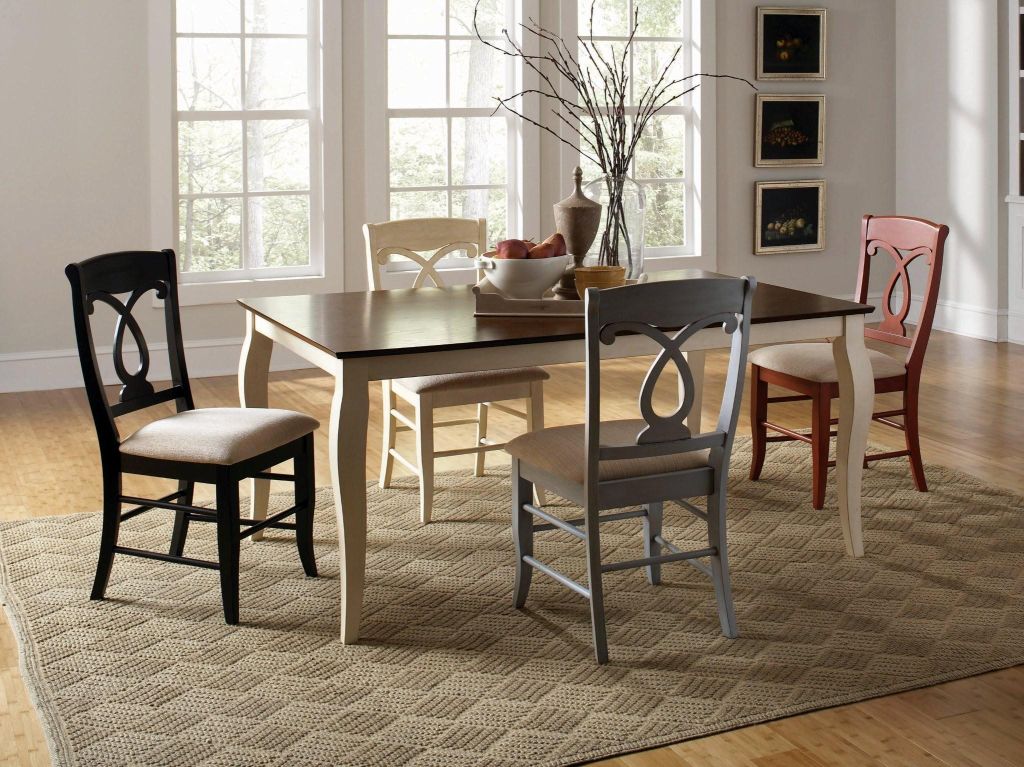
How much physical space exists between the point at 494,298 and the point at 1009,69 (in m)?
4.80

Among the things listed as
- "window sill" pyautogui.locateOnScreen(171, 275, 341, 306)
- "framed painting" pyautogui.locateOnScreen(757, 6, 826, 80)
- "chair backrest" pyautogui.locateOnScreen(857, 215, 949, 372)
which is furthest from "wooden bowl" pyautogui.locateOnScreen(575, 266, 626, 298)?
"framed painting" pyautogui.locateOnScreen(757, 6, 826, 80)

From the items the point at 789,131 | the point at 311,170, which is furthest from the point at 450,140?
the point at 789,131

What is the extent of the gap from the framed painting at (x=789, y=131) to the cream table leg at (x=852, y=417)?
417 cm

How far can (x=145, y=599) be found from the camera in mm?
3320

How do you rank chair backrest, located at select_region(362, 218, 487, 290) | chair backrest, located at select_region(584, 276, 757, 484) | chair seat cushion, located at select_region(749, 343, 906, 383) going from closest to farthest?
chair backrest, located at select_region(584, 276, 757, 484) → chair seat cushion, located at select_region(749, 343, 906, 383) → chair backrest, located at select_region(362, 218, 487, 290)

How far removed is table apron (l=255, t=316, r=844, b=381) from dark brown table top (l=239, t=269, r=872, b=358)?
Result: 3cm

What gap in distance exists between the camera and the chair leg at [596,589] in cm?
288

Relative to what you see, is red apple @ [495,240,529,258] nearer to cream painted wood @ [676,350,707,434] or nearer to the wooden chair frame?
cream painted wood @ [676,350,707,434]

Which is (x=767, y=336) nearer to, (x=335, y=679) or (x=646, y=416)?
(x=646, y=416)

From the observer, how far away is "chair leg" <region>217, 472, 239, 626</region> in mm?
3066

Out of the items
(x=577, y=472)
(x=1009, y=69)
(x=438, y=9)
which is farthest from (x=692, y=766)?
(x=1009, y=69)

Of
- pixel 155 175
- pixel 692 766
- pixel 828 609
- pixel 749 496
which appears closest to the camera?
pixel 692 766

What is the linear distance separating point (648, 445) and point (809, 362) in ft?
4.42

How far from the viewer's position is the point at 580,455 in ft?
9.82
